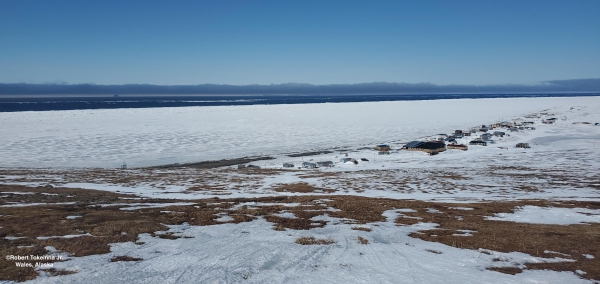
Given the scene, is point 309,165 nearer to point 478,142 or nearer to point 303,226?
point 303,226

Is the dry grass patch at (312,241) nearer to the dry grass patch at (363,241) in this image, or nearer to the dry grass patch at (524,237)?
the dry grass patch at (363,241)

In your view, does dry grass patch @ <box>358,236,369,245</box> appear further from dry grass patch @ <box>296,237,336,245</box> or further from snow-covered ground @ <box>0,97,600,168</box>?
snow-covered ground @ <box>0,97,600,168</box>

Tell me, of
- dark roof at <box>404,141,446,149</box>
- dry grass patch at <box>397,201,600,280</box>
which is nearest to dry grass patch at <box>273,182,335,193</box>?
dry grass patch at <box>397,201,600,280</box>

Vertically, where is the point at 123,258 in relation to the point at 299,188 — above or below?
above

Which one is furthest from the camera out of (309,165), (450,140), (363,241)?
(450,140)

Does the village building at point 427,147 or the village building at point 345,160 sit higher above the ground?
the village building at point 427,147

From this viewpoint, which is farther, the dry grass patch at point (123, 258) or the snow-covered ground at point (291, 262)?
the dry grass patch at point (123, 258)

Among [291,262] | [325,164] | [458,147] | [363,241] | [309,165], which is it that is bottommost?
[325,164]

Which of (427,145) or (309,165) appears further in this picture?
(427,145)

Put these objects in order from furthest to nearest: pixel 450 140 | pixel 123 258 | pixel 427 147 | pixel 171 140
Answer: pixel 171 140 < pixel 450 140 < pixel 427 147 < pixel 123 258

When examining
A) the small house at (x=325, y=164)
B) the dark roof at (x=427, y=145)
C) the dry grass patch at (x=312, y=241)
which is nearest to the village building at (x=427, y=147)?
the dark roof at (x=427, y=145)

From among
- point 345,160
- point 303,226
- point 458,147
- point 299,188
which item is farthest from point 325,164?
point 303,226

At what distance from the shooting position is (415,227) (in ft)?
54.5

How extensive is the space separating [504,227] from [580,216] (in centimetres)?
663
